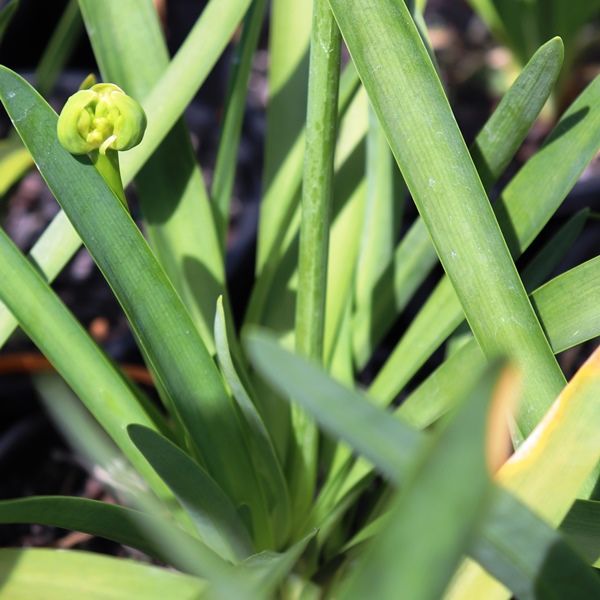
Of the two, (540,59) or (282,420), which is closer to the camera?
(540,59)

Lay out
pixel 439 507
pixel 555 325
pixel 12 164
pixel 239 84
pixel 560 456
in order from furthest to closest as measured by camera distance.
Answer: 1. pixel 12 164
2. pixel 239 84
3. pixel 555 325
4. pixel 560 456
5. pixel 439 507

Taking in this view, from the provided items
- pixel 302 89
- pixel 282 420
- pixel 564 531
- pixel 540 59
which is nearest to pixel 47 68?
pixel 302 89

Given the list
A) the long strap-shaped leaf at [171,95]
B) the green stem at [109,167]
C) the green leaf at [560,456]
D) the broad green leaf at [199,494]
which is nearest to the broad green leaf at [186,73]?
the long strap-shaped leaf at [171,95]

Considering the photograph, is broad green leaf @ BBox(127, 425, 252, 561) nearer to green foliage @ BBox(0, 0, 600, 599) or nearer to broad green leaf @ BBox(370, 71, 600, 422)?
green foliage @ BBox(0, 0, 600, 599)

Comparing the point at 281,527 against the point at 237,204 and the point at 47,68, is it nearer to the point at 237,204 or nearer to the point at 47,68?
the point at 47,68

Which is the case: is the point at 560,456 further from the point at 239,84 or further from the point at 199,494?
the point at 239,84

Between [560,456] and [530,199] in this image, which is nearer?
[560,456]

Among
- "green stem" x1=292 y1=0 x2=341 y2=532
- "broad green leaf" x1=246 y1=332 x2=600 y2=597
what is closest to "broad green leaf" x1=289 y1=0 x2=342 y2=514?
"green stem" x1=292 y1=0 x2=341 y2=532

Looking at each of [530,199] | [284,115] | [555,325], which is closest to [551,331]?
[555,325]
